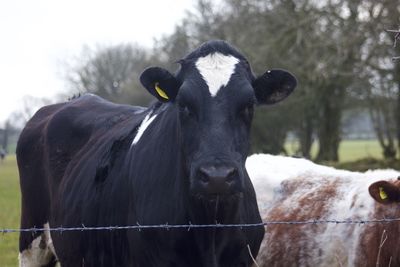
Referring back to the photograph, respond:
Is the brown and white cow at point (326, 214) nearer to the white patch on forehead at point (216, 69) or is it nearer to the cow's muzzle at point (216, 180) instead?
the white patch on forehead at point (216, 69)

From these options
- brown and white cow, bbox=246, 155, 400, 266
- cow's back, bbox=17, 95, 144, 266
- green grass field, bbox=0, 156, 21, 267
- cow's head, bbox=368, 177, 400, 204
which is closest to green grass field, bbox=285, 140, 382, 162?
green grass field, bbox=0, 156, 21, 267

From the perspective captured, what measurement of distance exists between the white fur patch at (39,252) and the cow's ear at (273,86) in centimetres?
273

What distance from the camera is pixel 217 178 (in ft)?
11.0

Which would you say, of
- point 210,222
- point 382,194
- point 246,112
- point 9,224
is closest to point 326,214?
point 382,194

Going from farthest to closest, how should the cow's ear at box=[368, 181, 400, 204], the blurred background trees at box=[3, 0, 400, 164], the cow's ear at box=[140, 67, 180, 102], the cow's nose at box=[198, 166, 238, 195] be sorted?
the blurred background trees at box=[3, 0, 400, 164] < the cow's ear at box=[368, 181, 400, 204] < the cow's ear at box=[140, 67, 180, 102] < the cow's nose at box=[198, 166, 238, 195]

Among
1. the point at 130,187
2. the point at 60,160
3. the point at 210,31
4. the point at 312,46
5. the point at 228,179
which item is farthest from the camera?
the point at 210,31

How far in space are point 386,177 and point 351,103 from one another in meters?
19.4

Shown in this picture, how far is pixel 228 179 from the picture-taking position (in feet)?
11.1

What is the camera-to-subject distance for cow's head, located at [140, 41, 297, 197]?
135 inches

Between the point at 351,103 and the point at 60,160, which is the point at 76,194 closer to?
the point at 60,160

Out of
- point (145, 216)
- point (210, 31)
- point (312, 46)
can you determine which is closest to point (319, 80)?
point (312, 46)

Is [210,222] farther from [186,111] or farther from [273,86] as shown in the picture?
[273,86]

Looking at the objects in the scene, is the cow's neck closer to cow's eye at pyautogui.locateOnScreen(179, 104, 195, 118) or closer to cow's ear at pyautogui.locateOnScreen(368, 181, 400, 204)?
cow's eye at pyautogui.locateOnScreen(179, 104, 195, 118)

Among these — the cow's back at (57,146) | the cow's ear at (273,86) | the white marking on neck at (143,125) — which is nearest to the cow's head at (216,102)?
the cow's ear at (273,86)
